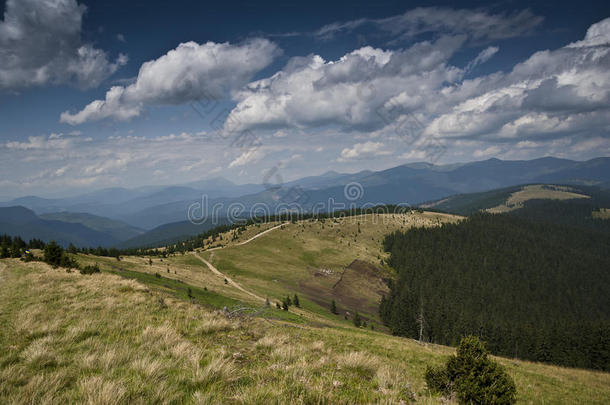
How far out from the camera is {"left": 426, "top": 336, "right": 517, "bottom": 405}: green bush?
768cm

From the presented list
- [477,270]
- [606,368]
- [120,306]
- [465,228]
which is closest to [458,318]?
[606,368]

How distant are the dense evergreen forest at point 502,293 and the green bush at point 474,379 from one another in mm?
57744

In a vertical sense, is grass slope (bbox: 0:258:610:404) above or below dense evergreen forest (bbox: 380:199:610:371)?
above

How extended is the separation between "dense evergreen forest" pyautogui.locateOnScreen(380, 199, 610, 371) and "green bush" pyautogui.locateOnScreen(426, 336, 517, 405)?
2273 inches

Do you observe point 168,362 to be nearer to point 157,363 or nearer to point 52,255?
point 157,363

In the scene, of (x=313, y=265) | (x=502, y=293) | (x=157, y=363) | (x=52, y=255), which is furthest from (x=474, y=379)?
(x=502, y=293)

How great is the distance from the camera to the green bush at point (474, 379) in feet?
25.2

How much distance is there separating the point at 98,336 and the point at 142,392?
5.02 metres

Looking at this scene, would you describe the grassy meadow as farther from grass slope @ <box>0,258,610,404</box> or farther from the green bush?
the green bush

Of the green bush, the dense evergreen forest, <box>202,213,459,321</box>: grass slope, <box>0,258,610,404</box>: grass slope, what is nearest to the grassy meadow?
<box>0,258,610,404</box>: grass slope

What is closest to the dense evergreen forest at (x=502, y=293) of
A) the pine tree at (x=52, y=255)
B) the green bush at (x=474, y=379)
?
the green bush at (x=474, y=379)

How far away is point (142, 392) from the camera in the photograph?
4.21 meters

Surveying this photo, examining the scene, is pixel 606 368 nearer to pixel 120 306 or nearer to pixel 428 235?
pixel 120 306

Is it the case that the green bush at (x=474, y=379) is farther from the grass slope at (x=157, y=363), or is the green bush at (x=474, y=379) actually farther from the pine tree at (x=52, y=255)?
the pine tree at (x=52, y=255)
